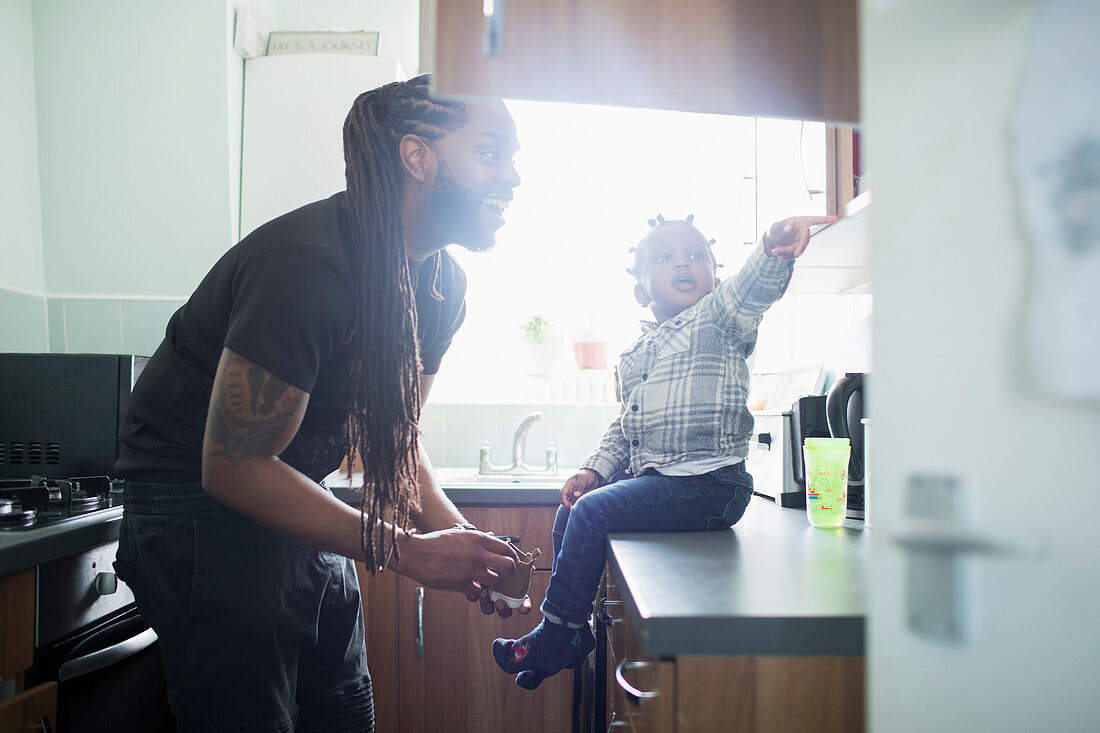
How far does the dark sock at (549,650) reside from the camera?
3.92ft

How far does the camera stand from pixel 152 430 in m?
1.02

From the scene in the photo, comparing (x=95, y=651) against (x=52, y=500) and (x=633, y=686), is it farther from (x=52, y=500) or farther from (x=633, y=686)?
(x=633, y=686)

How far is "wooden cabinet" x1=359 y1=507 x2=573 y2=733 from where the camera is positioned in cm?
176

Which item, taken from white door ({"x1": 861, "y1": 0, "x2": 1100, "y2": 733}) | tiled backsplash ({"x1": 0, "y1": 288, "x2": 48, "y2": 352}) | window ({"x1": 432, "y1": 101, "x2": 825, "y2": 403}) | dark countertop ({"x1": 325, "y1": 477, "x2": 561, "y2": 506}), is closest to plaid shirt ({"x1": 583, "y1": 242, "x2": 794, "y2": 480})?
dark countertop ({"x1": 325, "y1": 477, "x2": 561, "y2": 506})

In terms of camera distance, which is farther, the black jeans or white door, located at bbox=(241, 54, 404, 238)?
white door, located at bbox=(241, 54, 404, 238)

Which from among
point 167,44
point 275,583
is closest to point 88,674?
point 275,583

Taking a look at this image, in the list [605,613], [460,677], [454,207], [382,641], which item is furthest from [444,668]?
[454,207]

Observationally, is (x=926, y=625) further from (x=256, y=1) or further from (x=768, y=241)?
(x=256, y=1)

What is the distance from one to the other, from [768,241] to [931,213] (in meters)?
0.76

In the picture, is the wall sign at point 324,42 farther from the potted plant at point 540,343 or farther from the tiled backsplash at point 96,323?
the potted plant at point 540,343

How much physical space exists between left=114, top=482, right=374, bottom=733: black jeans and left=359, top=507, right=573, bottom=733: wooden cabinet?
75cm

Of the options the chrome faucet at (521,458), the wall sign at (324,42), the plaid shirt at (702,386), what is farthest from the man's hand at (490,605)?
the wall sign at (324,42)

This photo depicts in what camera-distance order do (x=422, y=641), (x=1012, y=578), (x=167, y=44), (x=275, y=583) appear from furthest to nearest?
(x=167, y=44)
(x=422, y=641)
(x=275, y=583)
(x=1012, y=578)

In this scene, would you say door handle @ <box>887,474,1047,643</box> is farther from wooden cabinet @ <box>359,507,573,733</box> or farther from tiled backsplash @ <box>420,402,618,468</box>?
tiled backsplash @ <box>420,402,618,468</box>
